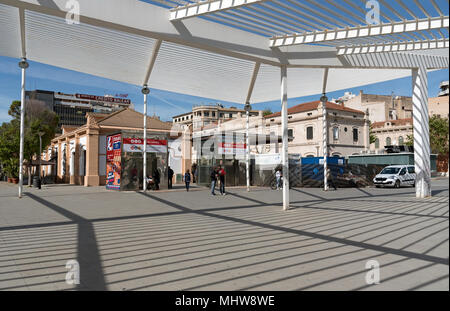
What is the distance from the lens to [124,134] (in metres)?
21.0

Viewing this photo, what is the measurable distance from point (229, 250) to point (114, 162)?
17849mm

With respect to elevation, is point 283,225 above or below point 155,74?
below

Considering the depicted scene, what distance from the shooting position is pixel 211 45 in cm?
891

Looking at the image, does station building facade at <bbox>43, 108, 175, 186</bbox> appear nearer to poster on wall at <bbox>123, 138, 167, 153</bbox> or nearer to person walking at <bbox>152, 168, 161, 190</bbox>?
poster on wall at <bbox>123, 138, 167, 153</bbox>

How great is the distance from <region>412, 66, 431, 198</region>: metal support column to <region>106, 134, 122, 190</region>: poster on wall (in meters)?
16.0

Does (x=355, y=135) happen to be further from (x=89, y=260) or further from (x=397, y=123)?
(x=89, y=260)

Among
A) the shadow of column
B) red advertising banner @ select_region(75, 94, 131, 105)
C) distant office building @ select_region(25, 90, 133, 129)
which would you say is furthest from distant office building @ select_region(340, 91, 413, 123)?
distant office building @ select_region(25, 90, 133, 129)

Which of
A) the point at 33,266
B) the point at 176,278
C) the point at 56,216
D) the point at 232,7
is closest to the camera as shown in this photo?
the point at 176,278

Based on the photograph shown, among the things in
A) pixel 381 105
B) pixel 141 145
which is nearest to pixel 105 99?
pixel 381 105

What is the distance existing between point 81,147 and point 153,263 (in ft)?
92.9

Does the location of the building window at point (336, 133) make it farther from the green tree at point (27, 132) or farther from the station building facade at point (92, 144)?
the green tree at point (27, 132)

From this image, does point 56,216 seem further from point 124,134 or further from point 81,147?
point 81,147

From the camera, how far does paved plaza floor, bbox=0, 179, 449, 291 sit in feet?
13.3
